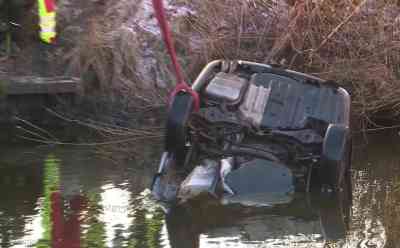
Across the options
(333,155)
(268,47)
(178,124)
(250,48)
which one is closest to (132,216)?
(178,124)

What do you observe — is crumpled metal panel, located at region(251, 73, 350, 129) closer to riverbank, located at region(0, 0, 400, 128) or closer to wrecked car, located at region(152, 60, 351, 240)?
wrecked car, located at region(152, 60, 351, 240)

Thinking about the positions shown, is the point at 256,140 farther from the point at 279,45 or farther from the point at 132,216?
the point at 279,45

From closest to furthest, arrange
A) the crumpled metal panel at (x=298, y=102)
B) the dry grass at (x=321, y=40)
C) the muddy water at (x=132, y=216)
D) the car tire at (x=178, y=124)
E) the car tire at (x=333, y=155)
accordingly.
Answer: the muddy water at (x=132, y=216), the car tire at (x=178, y=124), the car tire at (x=333, y=155), the crumpled metal panel at (x=298, y=102), the dry grass at (x=321, y=40)

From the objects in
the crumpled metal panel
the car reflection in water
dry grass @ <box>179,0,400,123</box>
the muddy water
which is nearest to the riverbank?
dry grass @ <box>179,0,400,123</box>

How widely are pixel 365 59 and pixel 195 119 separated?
134 inches

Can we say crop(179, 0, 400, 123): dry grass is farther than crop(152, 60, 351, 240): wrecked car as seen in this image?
Yes

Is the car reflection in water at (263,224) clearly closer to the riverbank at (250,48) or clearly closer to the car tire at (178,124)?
the car tire at (178,124)

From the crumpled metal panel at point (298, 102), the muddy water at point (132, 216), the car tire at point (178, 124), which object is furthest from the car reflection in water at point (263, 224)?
the crumpled metal panel at point (298, 102)

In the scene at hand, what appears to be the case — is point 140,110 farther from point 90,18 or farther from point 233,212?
point 233,212

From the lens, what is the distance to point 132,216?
6.73 m

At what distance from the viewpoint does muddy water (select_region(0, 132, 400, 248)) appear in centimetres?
625

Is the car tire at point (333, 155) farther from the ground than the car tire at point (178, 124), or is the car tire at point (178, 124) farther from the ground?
the car tire at point (178, 124)

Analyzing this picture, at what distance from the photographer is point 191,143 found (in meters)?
7.29

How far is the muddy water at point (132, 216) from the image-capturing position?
6.25 meters
